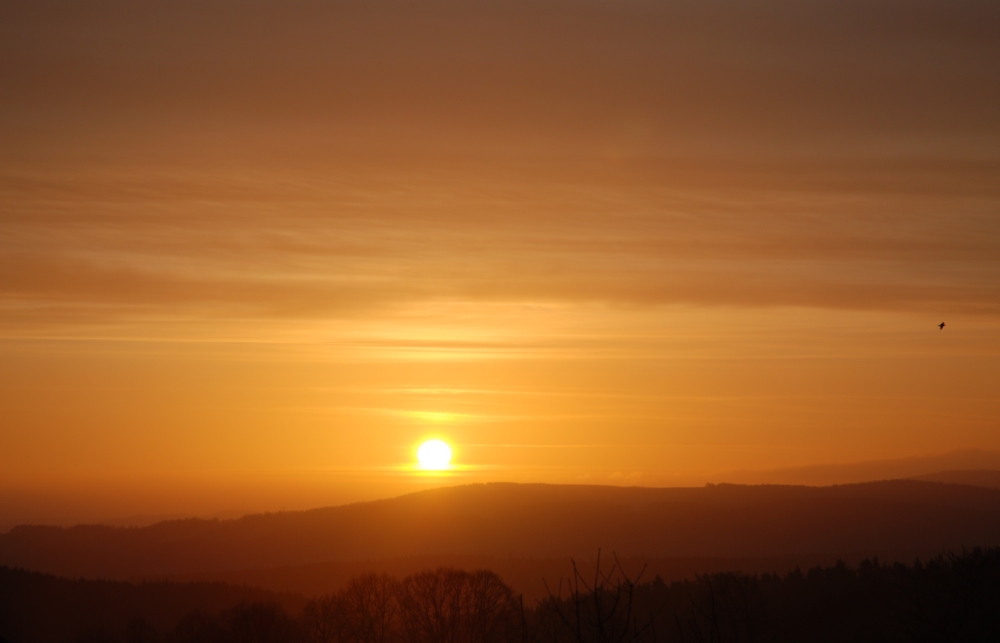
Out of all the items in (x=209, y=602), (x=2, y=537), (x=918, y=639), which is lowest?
(x=918, y=639)

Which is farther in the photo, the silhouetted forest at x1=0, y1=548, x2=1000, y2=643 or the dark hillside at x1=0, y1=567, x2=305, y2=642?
the dark hillside at x1=0, y1=567, x2=305, y2=642

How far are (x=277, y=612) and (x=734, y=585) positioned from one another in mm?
50036

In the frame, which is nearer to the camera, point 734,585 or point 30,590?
point 734,585

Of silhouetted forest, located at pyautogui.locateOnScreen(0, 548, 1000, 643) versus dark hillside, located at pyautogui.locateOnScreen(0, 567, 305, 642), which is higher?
dark hillside, located at pyautogui.locateOnScreen(0, 567, 305, 642)

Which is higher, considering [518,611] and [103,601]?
[103,601]

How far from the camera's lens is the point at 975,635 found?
209ft

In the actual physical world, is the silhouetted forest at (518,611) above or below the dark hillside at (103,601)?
below

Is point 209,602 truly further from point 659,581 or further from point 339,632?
point 659,581

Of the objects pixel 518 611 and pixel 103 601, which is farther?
pixel 103 601

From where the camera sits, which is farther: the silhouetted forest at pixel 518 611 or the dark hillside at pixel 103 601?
the dark hillside at pixel 103 601

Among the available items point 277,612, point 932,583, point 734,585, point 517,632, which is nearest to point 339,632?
point 277,612

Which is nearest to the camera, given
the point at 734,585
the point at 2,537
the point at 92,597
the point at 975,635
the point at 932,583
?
the point at 975,635

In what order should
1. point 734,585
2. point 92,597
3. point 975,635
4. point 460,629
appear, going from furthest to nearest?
point 92,597 < point 734,585 < point 460,629 < point 975,635

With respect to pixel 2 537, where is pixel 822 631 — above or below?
below
